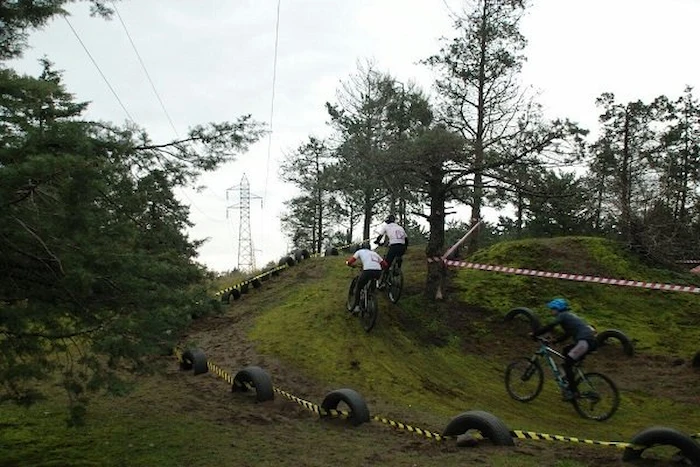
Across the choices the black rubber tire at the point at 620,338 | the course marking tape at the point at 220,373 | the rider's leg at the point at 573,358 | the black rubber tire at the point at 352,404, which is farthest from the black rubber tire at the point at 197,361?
the black rubber tire at the point at 620,338

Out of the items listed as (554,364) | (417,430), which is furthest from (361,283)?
(417,430)

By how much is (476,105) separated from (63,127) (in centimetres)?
2079

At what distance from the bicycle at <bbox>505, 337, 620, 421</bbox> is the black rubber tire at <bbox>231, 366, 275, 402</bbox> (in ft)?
14.5

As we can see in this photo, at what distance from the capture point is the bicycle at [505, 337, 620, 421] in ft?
32.4

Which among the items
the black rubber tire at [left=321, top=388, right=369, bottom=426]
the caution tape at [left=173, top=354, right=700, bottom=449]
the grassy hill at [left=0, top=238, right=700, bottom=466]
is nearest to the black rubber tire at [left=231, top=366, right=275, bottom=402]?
the caution tape at [left=173, top=354, right=700, bottom=449]

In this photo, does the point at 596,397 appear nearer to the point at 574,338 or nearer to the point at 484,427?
the point at 574,338

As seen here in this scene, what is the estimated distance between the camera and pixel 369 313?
13.5 metres

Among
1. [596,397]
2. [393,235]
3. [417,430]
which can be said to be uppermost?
[393,235]

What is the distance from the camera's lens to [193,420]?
8.57m

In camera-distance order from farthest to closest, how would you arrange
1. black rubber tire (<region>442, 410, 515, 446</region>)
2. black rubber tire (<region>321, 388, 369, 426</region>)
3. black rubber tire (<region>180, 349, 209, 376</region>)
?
black rubber tire (<region>180, 349, 209, 376</region>) → black rubber tire (<region>321, 388, 369, 426</region>) → black rubber tire (<region>442, 410, 515, 446</region>)

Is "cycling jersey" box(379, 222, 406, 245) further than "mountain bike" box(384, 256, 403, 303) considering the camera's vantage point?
No

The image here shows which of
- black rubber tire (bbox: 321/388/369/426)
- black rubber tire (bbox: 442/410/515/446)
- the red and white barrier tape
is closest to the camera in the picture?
black rubber tire (bbox: 442/410/515/446)

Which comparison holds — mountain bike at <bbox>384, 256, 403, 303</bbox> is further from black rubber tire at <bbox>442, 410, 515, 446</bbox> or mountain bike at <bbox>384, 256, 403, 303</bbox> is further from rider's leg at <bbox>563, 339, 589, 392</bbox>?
black rubber tire at <bbox>442, 410, 515, 446</bbox>

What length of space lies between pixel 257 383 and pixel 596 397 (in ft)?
17.8
